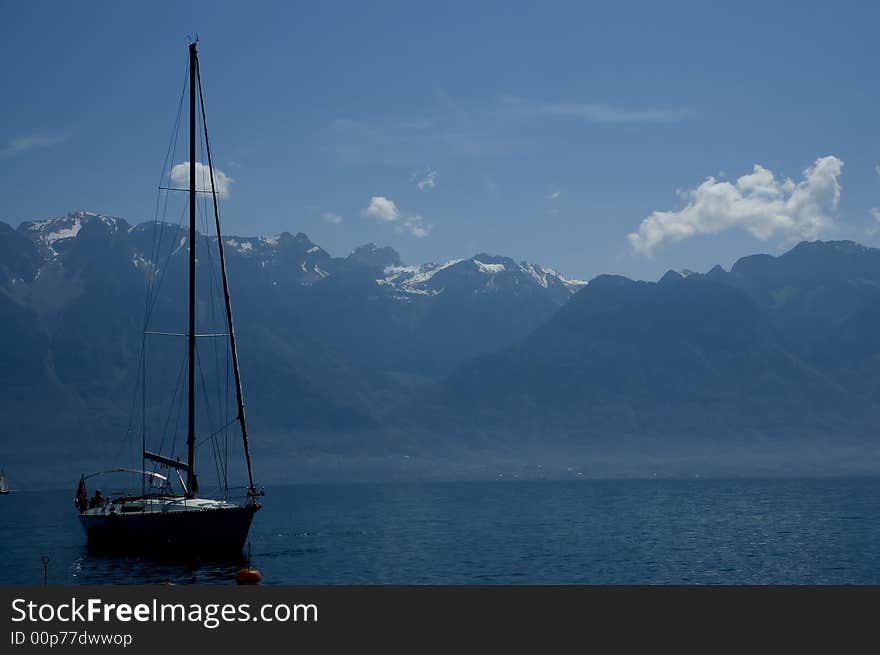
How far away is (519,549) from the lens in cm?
9206

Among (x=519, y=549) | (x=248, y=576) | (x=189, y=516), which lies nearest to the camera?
(x=248, y=576)

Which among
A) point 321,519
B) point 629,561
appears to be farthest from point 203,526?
point 321,519

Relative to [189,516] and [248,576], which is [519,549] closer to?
[189,516]

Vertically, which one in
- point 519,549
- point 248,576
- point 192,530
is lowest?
point 519,549

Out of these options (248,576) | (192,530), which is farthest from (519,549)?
(248,576)

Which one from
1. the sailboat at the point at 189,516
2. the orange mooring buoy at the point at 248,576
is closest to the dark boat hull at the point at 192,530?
the sailboat at the point at 189,516

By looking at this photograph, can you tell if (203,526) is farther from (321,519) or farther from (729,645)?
(321,519)

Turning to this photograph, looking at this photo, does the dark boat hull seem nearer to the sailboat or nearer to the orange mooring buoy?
the sailboat

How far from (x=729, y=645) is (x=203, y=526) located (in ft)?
134

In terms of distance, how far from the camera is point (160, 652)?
31328 mm

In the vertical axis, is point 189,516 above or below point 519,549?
above

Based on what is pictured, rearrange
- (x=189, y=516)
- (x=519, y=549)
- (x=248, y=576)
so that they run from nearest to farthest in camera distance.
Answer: (x=248, y=576), (x=189, y=516), (x=519, y=549)

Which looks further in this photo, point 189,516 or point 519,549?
point 519,549

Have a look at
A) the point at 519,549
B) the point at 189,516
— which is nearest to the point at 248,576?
the point at 189,516
